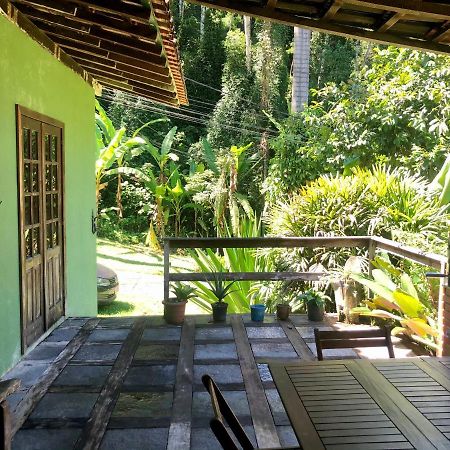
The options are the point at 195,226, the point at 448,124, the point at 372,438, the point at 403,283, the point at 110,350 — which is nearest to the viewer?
the point at 372,438

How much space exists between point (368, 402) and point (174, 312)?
3.39m

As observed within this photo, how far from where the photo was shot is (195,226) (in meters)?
16.0

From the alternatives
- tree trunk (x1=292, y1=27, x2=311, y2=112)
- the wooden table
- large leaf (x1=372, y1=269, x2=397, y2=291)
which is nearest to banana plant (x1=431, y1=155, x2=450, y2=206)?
large leaf (x1=372, y1=269, x2=397, y2=291)

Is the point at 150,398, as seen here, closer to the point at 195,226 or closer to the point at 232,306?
the point at 232,306

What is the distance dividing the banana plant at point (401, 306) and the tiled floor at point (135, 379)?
56 centimetres

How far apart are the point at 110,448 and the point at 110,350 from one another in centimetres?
165

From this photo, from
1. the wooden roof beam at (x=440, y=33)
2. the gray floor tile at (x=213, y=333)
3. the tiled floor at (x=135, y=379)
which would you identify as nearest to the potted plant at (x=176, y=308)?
the tiled floor at (x=135, y=379)

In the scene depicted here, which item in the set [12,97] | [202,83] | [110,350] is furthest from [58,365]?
[202,83]

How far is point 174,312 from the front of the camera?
5.23 metres

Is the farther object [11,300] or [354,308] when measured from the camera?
[354,308]

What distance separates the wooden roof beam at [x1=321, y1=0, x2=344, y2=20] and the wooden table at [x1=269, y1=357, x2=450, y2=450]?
184cm

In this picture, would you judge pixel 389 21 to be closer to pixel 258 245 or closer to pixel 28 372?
pixel 258 245

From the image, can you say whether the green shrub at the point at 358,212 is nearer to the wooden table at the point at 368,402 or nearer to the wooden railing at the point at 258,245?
the wooden railing at the point at 258,245

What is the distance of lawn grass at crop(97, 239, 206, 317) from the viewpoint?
935 centimetres
